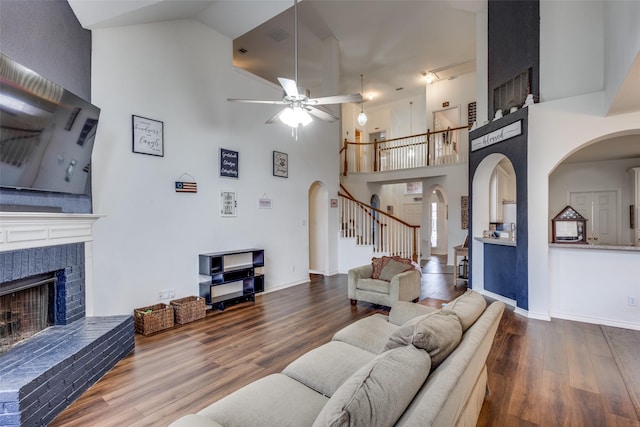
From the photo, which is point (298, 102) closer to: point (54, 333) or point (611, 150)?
point (54, 333)

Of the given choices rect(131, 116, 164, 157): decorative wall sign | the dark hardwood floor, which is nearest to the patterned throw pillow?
the dark hardwood floor

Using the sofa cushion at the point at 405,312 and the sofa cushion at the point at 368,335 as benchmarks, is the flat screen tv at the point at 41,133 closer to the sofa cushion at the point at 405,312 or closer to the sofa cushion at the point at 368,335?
the sofa cushion at the point at 368,335

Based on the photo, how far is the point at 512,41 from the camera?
469 cm

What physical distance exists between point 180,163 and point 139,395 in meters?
2.92

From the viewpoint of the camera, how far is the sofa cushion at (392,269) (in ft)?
14.6

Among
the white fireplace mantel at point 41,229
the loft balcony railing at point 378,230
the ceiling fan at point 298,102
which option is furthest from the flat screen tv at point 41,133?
the loft balcony railing at point 378,230

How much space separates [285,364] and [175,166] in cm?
303

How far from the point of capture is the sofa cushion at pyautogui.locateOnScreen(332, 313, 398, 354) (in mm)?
2201

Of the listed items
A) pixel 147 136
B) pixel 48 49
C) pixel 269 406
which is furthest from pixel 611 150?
pixel 48 49

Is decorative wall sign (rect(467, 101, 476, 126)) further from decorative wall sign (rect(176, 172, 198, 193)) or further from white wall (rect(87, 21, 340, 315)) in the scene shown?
decorative wall sign (rect(176, 172, 198, 193))

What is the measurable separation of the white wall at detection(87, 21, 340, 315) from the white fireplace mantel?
1.01ft

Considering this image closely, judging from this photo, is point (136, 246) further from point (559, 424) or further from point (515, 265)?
point (515, 265)

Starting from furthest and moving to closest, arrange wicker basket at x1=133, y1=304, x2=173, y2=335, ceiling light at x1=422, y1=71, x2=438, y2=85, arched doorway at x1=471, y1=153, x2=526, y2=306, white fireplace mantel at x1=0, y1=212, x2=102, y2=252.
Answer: ceiling light at x1=422, y1=71, x2=438, y2=85 → arched doorway at x1=471, y1=153, x2=526, y2=306 → wicker basket at x1=133, y1=304, x2=173, y2=335 → white fireplace mantel at x1=0, y1=212, x2=102, y2=252

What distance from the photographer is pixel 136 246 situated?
148 inches
